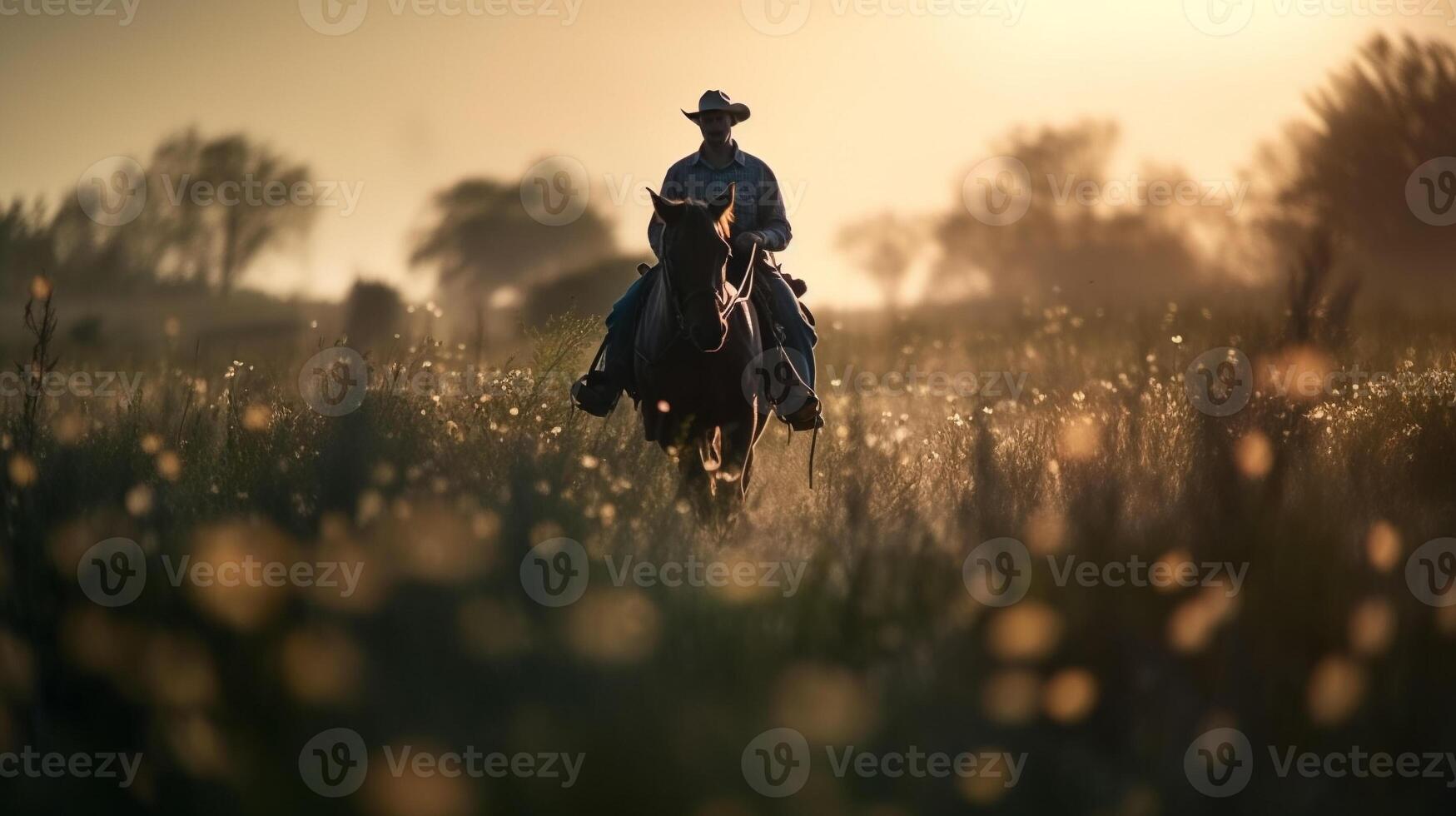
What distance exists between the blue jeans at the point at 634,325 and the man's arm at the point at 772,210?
0.28 metres

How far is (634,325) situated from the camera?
912cm

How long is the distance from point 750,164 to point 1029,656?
16.5 feet

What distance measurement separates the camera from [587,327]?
9633 millimetres

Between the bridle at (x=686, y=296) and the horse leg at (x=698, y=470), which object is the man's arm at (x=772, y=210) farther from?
the horse leg at (x=698, y=470)

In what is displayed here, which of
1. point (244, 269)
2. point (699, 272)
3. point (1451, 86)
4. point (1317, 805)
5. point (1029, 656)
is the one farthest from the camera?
point (244, 269)

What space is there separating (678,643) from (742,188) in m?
4.79

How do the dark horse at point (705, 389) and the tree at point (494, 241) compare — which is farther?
the tree at point (494, 241)

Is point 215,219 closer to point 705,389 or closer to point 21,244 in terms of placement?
point 21,244

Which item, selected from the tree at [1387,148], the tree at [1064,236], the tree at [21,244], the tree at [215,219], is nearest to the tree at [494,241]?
the tree at [215,219]

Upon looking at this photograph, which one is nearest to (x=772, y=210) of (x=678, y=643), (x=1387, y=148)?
(x=678, y=643)

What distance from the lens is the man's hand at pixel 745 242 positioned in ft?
27.6

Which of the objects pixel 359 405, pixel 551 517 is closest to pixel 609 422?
pixel 359 405

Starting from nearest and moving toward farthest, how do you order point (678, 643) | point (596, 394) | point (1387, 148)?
point (678, 643)
point (596, 394)
point (1387, 148)

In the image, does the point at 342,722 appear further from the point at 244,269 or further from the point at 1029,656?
the point at 244,269
